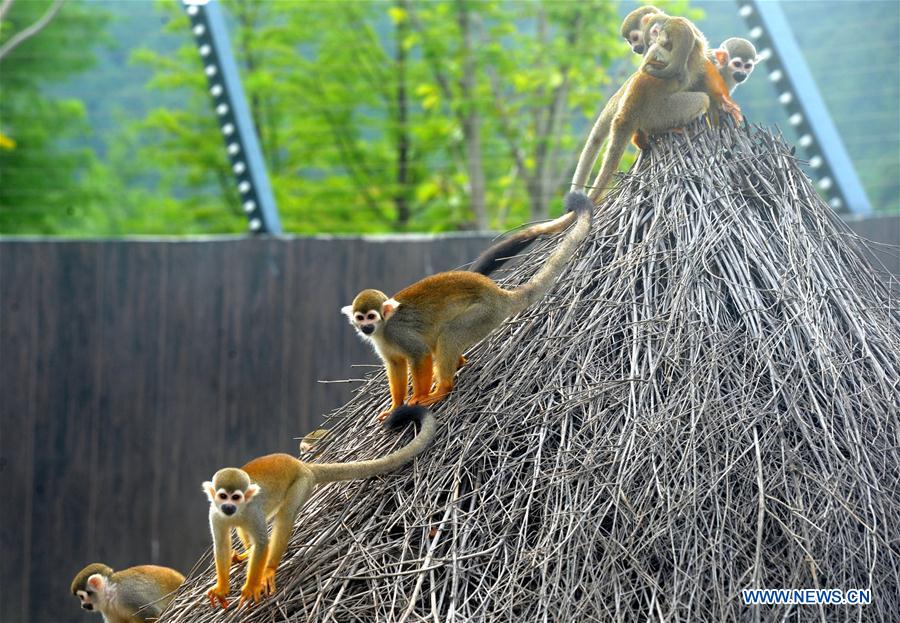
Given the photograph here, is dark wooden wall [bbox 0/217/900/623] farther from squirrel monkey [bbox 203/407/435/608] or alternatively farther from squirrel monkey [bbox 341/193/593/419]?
squirrel monkey [bbox 203/407/435/608]

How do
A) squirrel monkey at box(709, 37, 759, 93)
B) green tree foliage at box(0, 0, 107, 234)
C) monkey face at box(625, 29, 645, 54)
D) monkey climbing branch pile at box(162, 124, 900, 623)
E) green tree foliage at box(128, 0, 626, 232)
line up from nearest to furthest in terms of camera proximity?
1. monkey climbing branch pile at box(162, 124, 900, 623)
2. squirrel monkey at box(709, 37, 759, 93)
3. monkey face at box(625, 29, 645, 54)
4. green tree foliage at box(128, 0, 626, 232)
5. green tree foliage at box(0, 0, 107, 234)

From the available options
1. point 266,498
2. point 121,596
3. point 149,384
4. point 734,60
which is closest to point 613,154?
point 734,60

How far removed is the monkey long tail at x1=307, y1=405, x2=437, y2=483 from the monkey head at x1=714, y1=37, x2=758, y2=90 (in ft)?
7.69

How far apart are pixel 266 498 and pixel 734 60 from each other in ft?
10.3

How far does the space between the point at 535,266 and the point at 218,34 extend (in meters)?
5.28

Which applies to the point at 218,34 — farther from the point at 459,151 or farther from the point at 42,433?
the point at 459,151

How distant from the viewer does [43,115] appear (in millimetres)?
14242

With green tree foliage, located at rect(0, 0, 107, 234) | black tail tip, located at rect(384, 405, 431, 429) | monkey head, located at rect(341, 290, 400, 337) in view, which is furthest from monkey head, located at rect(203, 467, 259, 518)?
green tree foliage, located at rect(0, 0, 107, 234)

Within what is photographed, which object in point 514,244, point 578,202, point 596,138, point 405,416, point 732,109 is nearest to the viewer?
point 405,416

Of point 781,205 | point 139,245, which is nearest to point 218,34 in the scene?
point 139,245

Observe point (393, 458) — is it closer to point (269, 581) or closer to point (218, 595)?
point (269, 581)

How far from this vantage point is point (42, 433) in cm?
901

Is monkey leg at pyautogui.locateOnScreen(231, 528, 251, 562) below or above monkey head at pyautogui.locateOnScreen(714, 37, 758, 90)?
below

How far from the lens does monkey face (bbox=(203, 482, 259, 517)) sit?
3.70m
